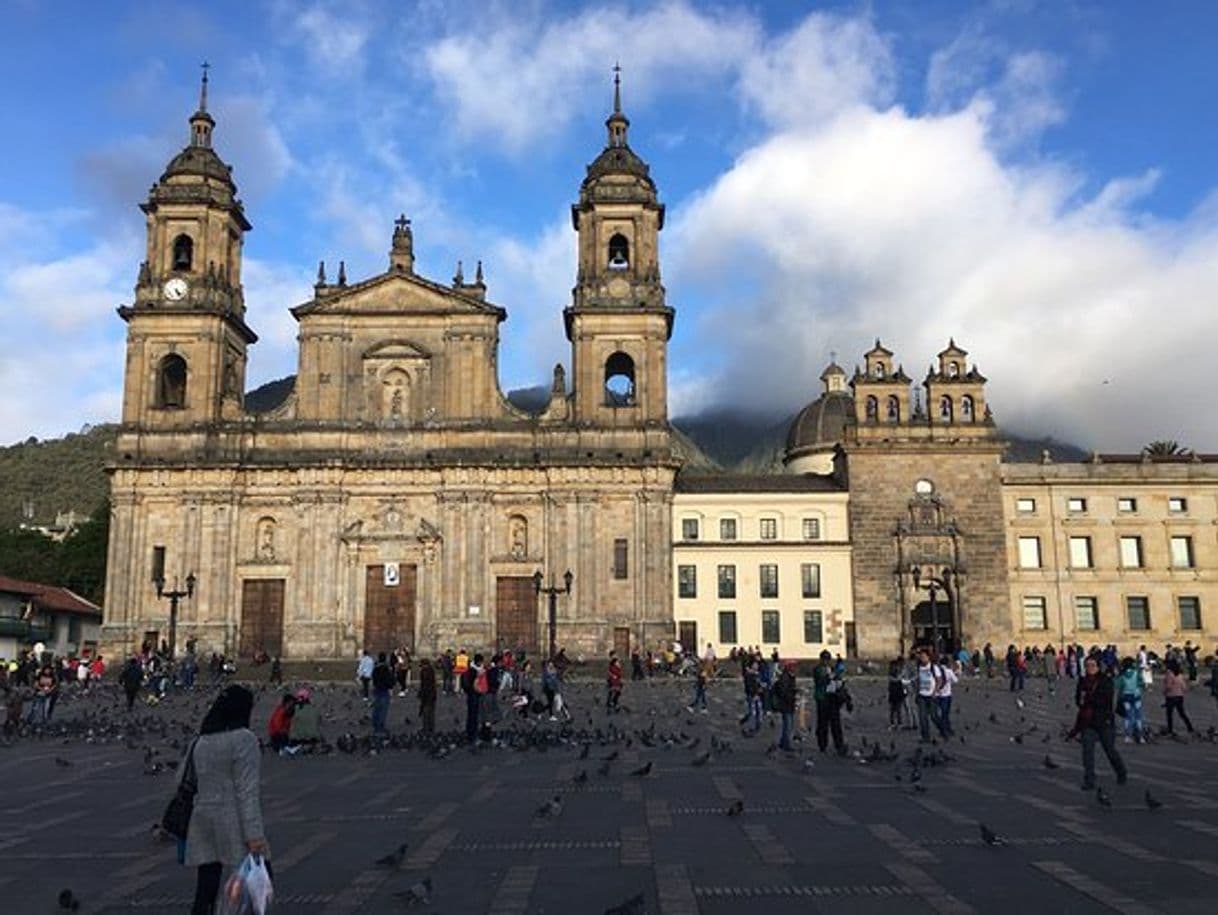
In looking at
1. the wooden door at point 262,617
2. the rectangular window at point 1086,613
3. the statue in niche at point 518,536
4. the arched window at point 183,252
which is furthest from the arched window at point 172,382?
the rectangular window at point 1086,613

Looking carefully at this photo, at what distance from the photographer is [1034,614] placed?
58469 millimetres

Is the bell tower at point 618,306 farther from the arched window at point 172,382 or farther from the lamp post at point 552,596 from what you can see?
the arched window at point 172,382

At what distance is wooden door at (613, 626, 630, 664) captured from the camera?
52.2 meters

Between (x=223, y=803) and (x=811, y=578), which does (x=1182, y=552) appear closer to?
(x=811, y=578)

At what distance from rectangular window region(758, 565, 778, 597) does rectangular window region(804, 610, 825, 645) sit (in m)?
2.02

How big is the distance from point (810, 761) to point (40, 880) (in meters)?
11.2

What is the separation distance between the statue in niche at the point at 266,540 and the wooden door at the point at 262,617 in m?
1.20

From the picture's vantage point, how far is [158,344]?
5641cm

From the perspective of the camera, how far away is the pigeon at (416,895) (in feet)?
→ 28.8

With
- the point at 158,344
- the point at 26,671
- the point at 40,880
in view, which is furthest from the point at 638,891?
the point at 158,344

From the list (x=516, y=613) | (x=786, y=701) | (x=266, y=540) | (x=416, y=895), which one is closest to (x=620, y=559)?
(x=516, y=613)

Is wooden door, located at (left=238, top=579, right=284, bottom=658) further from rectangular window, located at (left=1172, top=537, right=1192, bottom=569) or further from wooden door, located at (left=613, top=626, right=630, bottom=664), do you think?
rectangular window, located at (left=1172, top=537, right=1192, bottom=569)

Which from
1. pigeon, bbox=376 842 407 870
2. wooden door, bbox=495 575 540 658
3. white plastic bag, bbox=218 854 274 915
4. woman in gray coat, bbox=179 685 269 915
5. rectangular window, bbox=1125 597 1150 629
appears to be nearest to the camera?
white plastic bag, bbox=218 854 274 915

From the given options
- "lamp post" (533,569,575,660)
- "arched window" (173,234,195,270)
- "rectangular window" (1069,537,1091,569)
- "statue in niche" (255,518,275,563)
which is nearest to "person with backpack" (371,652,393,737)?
"lamp post" (533,569,575,660)
